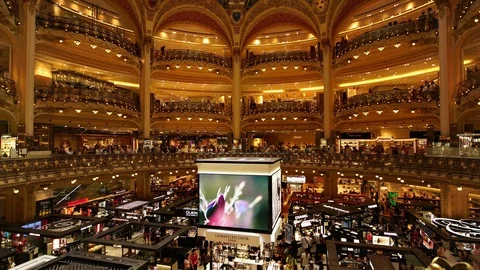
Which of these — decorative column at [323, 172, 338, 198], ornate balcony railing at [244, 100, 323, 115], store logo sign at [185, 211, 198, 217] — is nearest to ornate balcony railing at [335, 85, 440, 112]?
ornate balcony railing at [244, 100, 323, 115]

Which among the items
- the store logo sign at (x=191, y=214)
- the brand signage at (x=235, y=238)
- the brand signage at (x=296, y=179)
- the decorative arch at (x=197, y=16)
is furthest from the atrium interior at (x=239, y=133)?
the brand signage at (x=296, y=179)

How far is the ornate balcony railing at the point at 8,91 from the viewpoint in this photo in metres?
14.7

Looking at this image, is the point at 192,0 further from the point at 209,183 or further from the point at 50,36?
the point at 209,183

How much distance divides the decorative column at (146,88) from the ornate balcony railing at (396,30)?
16615 mm

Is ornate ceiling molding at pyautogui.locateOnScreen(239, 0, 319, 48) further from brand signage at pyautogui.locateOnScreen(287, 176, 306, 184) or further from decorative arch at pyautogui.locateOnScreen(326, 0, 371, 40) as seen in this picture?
brand signage at pyautogui.locateOnScreen(287, 176, 306, 184)

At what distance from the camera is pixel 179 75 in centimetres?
2861

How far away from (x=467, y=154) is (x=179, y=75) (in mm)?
23467

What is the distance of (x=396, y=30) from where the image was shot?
64.9 ft

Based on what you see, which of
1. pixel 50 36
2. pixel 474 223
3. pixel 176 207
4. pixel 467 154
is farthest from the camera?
pixel 50 36

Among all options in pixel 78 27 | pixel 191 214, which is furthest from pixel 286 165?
pixel 78 27

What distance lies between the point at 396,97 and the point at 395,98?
88mm

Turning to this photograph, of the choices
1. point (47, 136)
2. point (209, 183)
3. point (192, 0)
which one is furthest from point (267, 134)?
point (209, 183)

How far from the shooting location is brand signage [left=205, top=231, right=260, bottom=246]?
8891 millimetres

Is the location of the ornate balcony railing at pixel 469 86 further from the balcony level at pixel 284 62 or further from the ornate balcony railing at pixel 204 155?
the balcony level at pixel 284 62
